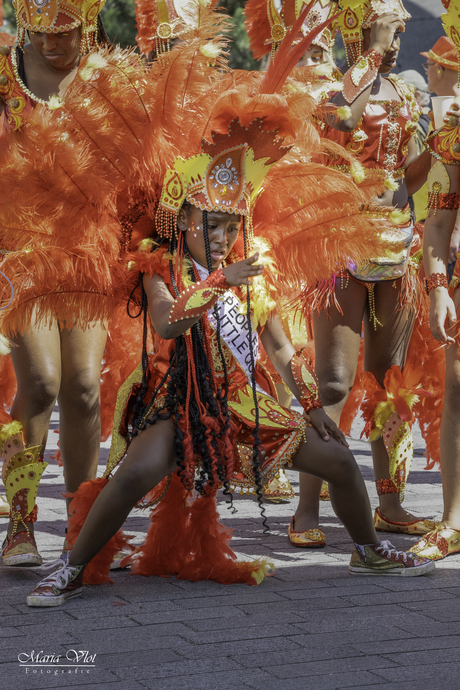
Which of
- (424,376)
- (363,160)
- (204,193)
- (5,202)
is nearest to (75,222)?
(5,202)

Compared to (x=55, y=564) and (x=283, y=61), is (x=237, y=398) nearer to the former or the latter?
(x=55, y=564)

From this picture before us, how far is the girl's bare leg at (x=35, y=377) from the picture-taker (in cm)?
353

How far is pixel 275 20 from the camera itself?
463 cm

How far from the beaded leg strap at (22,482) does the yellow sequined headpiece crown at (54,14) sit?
5.19 ft

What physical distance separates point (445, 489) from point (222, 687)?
1694mm

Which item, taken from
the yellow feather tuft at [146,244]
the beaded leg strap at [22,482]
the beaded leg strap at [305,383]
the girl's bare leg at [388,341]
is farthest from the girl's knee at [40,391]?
the girl's bare leg at [388,341]

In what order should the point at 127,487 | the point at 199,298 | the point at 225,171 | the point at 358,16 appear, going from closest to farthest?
the point at 199,298, the point at 127,487, the point at 225,171, the point at 358,16

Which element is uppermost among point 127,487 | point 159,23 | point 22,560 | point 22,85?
point 159,23

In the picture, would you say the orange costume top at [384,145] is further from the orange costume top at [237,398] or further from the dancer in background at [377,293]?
the orange costume top at [237,398]

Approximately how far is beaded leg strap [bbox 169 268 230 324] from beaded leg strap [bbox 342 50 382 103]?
1383mm

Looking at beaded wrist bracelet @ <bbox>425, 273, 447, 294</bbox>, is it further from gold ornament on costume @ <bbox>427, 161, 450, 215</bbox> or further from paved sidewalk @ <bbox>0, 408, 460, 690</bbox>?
paved sidewalk @ <bbox>0, 408, 460, 690</bbox>

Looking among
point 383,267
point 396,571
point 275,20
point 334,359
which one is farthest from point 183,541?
point 275,20

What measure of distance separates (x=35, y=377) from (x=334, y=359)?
4.15ft

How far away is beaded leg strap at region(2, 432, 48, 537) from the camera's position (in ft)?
11.9
